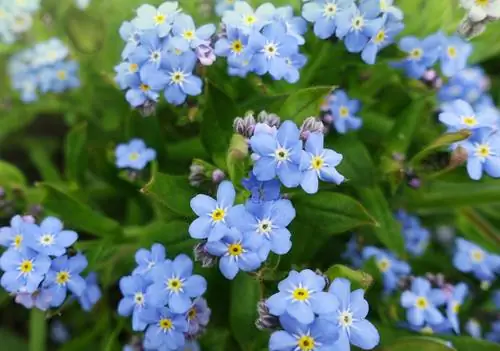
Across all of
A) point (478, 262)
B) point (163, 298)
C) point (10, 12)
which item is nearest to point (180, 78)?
point (163, 298)

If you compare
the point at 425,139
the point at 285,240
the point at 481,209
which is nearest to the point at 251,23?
the point at 285,240

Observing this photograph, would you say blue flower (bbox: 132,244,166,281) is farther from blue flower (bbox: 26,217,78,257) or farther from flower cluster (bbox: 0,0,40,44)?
flower cluster (bbox: 0,0,40,44)

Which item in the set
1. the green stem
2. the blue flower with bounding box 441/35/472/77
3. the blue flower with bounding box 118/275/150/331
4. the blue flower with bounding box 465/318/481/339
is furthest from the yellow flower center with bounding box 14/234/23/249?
the blue flower with bounding box 465/318/481/339

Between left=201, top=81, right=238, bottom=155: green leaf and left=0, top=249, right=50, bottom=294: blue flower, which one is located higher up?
left=201, top=81, right=238, bottom=155: green leaf

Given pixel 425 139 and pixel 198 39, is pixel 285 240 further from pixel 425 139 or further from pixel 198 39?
pixel 425 139

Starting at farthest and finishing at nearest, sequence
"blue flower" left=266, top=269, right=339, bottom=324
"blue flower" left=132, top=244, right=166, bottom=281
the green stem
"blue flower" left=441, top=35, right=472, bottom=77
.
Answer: the green stem, "blue flower" left=441, top=35, right=472, bottom=77, "blue flower" left=132, top=244, right=166, bottom=281, "blue flower" left=266, top=269, right=339, bottom=324

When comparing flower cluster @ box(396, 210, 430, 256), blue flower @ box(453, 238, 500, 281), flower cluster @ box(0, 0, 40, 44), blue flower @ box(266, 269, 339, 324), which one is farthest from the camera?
flower cluster @ box(0, 0, 40, 44)

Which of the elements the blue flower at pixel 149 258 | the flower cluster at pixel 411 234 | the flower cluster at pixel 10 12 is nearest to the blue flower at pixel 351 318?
the blue flower at pixel 149 258

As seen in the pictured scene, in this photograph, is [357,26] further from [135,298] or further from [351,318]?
[135,298]
